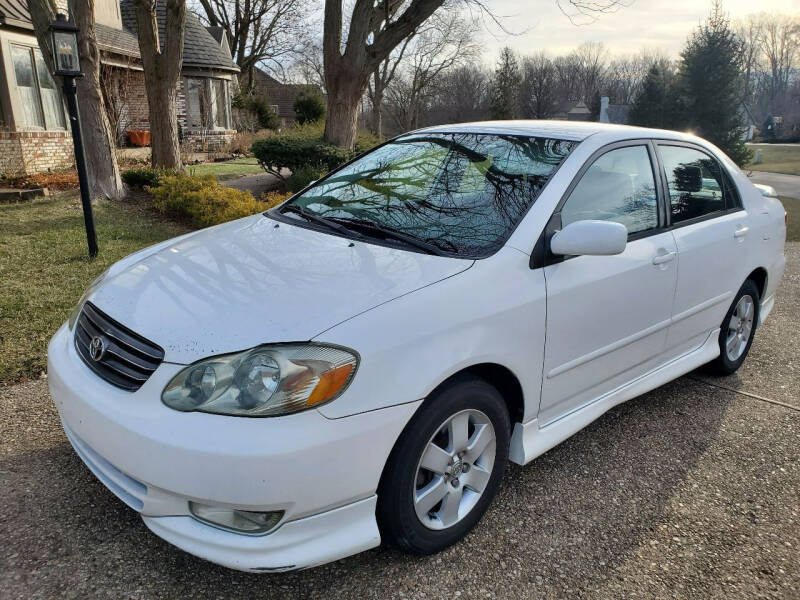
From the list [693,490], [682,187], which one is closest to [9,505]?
[693,490]

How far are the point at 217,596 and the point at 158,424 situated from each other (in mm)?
695

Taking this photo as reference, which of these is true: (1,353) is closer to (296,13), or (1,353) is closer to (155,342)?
(155,342)

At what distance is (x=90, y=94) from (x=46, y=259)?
11.2 ft

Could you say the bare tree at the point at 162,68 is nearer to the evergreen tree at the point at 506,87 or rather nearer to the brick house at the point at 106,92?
the brick house at the point at 106,92

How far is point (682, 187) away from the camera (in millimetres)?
3635

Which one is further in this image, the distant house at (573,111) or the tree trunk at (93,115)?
the distant house at (573,111)

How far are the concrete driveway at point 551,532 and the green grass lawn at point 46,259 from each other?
84 cm

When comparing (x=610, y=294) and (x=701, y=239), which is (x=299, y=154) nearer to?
(x=701, y=239)

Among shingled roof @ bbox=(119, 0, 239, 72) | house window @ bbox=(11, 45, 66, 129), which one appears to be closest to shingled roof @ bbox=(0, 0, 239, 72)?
shingled roof @ bbox=(119, 0, 239, 72)

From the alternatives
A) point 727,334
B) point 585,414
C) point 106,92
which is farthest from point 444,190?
point 106,92

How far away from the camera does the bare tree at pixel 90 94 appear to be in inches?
321

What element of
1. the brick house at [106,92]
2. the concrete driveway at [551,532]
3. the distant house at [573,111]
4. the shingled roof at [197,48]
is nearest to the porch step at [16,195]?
the brick house at [106,92]

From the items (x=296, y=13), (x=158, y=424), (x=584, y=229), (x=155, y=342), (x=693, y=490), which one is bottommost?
(x=693, y=490)

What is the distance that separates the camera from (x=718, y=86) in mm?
25906
